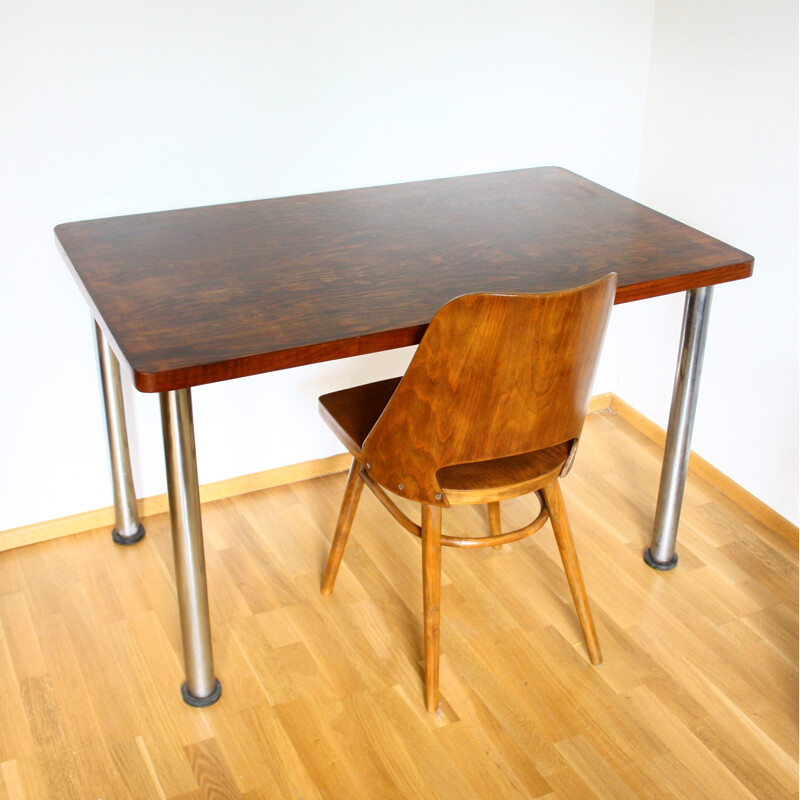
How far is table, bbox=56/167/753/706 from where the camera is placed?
160cm

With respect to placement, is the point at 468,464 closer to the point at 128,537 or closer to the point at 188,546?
the point at 188,546

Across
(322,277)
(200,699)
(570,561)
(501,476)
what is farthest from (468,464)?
(200,699)

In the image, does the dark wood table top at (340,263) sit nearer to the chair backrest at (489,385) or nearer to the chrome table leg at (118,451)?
the chair backrest at (489,385)

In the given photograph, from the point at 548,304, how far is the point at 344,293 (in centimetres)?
39

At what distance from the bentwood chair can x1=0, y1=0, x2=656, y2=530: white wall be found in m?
0.63

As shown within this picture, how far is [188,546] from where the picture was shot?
1766 millimetres

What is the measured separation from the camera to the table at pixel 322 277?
1.60m

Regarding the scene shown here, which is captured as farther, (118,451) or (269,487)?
(269,487)

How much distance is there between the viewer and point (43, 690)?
1962mm

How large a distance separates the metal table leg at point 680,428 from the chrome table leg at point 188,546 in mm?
1030

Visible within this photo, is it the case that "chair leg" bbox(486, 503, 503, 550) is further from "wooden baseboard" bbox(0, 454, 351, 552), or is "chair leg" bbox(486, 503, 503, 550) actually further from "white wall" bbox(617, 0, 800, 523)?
"white wall" bbox(617, 0, 800, 523)

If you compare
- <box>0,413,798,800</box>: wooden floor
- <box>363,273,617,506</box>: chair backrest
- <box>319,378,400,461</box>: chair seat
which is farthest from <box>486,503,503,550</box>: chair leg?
<box>363,273,617,506</box>: chair backrest

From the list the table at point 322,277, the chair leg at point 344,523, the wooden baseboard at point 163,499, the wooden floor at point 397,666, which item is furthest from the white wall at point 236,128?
the chair leg at point 344,523

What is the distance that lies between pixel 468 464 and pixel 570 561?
0.33m
